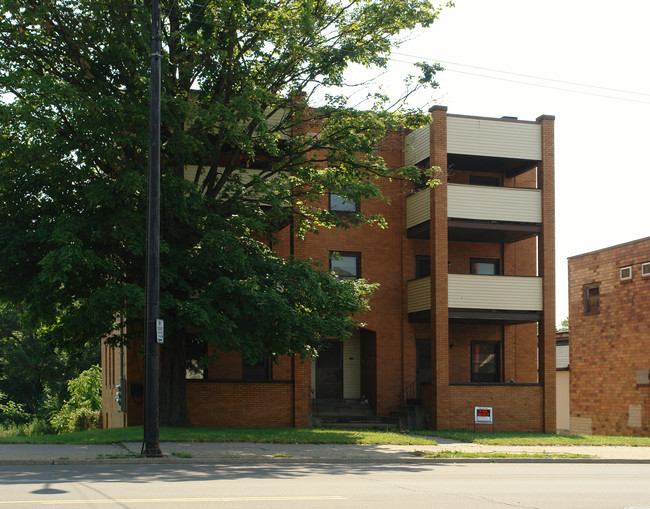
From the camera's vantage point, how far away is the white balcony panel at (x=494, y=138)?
27469 millimetres

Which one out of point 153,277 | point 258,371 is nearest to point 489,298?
point 258,371

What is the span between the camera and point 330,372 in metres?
A: 29.2

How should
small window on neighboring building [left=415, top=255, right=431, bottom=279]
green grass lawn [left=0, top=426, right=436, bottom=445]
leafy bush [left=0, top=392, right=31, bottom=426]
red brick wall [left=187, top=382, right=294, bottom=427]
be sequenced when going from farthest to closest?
1. leafy bush [left=0, top=392, right=31, bottom=426]
2. small window on neighboring building [left=415, top=255, right=431, bottom=279]
3. red brick wall [left=187, top=382, right=294, bottom=427]
4. green grass lawn [left=0, top=426, right=436, bottom=445]

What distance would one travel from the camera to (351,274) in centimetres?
2870

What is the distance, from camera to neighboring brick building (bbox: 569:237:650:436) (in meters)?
30.0

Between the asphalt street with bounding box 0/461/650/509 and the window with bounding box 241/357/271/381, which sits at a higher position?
the window with bounding box 241/357/271/381

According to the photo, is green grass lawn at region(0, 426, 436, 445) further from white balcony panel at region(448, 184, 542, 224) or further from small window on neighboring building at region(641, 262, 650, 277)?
small window on neighboring building at region(641, 262, 650, 277)

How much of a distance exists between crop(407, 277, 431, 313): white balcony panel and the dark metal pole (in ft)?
A: 44.9

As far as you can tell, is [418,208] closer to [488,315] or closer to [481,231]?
[481,231]

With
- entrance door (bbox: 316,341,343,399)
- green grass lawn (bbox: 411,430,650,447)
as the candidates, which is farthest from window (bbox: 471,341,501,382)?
green grass lawn (bbox: 411,430,650,447)

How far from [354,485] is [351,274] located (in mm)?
17331

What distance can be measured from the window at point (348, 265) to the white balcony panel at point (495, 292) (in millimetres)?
3520

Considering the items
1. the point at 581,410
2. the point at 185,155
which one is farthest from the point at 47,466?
the point at 581,410

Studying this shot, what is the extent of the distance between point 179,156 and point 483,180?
13306mm
